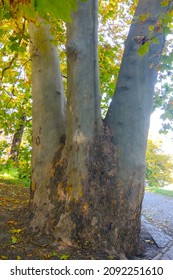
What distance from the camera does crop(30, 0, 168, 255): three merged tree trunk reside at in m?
3.53

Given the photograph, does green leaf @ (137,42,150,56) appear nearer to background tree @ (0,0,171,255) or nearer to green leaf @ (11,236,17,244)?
background tree @ (0,0,171,255)

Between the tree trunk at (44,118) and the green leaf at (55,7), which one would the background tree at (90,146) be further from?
the green leaf at (55,7)

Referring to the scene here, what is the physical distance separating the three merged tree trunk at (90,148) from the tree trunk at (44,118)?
14 millimetres

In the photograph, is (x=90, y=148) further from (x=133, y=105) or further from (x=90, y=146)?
(x=133, y=105)

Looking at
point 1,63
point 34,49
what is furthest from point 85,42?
point 1,63

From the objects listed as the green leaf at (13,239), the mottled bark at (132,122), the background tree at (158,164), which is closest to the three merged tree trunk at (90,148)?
the mottled bark at (132,122)

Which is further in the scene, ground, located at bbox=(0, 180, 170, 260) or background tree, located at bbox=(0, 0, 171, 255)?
background tree, located at bbox=(0, 0, 171, 255)

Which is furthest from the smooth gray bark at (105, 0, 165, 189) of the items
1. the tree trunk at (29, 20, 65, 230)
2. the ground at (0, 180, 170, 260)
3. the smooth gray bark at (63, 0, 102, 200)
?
the ground at (0, 180, 170, 260)

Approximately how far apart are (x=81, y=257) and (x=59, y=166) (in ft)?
3.77

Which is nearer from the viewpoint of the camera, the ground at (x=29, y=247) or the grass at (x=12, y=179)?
the ground at (x=29, y=247)

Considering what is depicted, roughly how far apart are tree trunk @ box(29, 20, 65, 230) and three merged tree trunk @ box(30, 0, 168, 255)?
0.04 feet

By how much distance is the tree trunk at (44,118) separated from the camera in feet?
12.8

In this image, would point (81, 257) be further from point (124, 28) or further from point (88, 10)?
point (124, 28)

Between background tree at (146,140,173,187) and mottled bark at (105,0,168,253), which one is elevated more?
background tree at (146,140,173,187)
